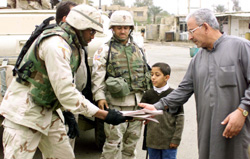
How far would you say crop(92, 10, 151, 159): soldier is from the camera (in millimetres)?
4277

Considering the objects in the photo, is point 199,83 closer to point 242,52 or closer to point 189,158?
Result: point 242,52

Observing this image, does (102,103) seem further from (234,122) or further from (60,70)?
(234,122)

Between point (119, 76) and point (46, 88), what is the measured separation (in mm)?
1228

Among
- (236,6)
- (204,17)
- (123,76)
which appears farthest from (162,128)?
(236,6)

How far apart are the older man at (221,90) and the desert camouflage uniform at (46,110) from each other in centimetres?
92

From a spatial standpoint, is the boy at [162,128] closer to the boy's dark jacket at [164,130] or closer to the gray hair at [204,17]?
the boy's dark jacket at [164,130]

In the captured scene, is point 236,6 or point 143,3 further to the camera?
point 143,3

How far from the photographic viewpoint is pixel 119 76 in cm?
431

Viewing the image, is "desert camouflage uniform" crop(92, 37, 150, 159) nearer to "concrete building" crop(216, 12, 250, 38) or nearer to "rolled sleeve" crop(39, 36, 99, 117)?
"rolled sleeve" crop(39, 36, 99, 117)

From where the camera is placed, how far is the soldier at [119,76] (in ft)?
14.0

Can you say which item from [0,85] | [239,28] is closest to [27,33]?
[0,85]

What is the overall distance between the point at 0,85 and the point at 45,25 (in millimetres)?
1130

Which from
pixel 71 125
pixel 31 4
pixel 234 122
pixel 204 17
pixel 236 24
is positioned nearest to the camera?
pixel 234 122

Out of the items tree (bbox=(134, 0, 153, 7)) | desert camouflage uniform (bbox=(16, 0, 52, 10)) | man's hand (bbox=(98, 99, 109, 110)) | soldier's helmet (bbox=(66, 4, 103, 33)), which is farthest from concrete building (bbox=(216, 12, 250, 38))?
tree (bbox=(134, 0, 153, 7))
